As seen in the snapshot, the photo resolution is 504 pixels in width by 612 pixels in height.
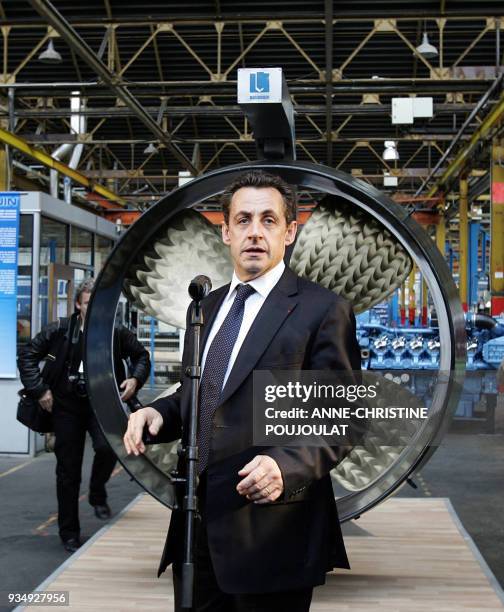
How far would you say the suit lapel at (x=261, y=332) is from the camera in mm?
2152

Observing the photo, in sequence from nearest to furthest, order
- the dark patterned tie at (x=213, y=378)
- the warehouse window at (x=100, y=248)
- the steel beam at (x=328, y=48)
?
the dark patterned tie at (x=213, y=378) < the steel beam at (x=328, y=48) < the warehouse window at (x=100, y=248)

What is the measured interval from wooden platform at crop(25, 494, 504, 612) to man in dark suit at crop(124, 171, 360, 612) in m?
1.39

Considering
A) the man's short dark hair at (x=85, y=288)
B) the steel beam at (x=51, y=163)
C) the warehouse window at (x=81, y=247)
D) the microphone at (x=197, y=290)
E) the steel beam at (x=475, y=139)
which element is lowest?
the microphone at (x=197, y=290)

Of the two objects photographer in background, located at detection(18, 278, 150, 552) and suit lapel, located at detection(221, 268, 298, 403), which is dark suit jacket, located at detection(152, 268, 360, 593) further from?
photographer in background, located at detection(18, 278, 150, 552)

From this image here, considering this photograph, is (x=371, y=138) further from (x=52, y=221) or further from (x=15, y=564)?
(x=15, y=564)

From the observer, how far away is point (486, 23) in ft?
36.9

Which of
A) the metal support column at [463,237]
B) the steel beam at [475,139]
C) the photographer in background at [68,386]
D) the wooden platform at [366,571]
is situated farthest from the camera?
the metal support column at [463,237]

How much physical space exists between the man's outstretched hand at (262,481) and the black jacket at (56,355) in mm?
3252

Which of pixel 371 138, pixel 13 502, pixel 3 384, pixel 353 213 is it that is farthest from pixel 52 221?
pixel 371 138

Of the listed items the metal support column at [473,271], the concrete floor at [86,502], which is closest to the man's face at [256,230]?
the concrete floor at [86,502]

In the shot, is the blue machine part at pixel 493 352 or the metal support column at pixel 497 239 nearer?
the blue machine part at pixel 493 352

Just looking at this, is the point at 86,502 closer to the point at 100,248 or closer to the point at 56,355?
the point at 56,355

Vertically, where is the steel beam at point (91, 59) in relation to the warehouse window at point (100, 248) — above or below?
above

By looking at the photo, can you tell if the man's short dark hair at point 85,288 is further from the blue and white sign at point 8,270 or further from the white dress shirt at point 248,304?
the blue and white sign at point 8,270
